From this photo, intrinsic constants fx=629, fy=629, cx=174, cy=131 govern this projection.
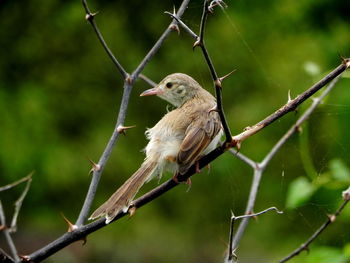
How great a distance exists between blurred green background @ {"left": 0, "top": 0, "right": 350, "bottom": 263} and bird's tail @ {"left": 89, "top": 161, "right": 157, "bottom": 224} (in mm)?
5530

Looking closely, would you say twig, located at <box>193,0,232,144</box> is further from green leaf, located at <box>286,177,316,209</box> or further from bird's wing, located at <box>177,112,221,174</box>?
green leaf, located at <box>286,177,316,209</box>

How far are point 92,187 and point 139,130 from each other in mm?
7903

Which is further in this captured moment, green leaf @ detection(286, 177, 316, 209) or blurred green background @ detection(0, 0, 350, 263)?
blurred green background @ detection(0, 0, 350, 263)

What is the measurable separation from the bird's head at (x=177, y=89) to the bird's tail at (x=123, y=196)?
0.51 m

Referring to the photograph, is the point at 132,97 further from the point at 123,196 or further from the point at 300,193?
the point at 123,196

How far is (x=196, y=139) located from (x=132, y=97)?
6.91m

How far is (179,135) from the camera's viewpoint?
371cm

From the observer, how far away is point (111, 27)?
33.1 ft

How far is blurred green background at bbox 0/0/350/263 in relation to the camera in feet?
31.6

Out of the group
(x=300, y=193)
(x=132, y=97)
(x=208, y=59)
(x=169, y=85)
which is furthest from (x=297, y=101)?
(x=132, y=97)

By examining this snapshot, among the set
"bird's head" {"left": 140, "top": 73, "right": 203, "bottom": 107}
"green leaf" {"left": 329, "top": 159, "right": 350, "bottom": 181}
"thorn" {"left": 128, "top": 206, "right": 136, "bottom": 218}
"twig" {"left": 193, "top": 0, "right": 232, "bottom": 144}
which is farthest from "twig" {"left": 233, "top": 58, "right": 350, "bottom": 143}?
"bird's head" {"left": 140, "top": 73, "right": 203, "bottom": 107}

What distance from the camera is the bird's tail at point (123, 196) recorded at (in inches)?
111

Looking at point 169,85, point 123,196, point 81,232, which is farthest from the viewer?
point 169,85

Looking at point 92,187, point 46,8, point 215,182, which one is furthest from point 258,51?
point 92,187
